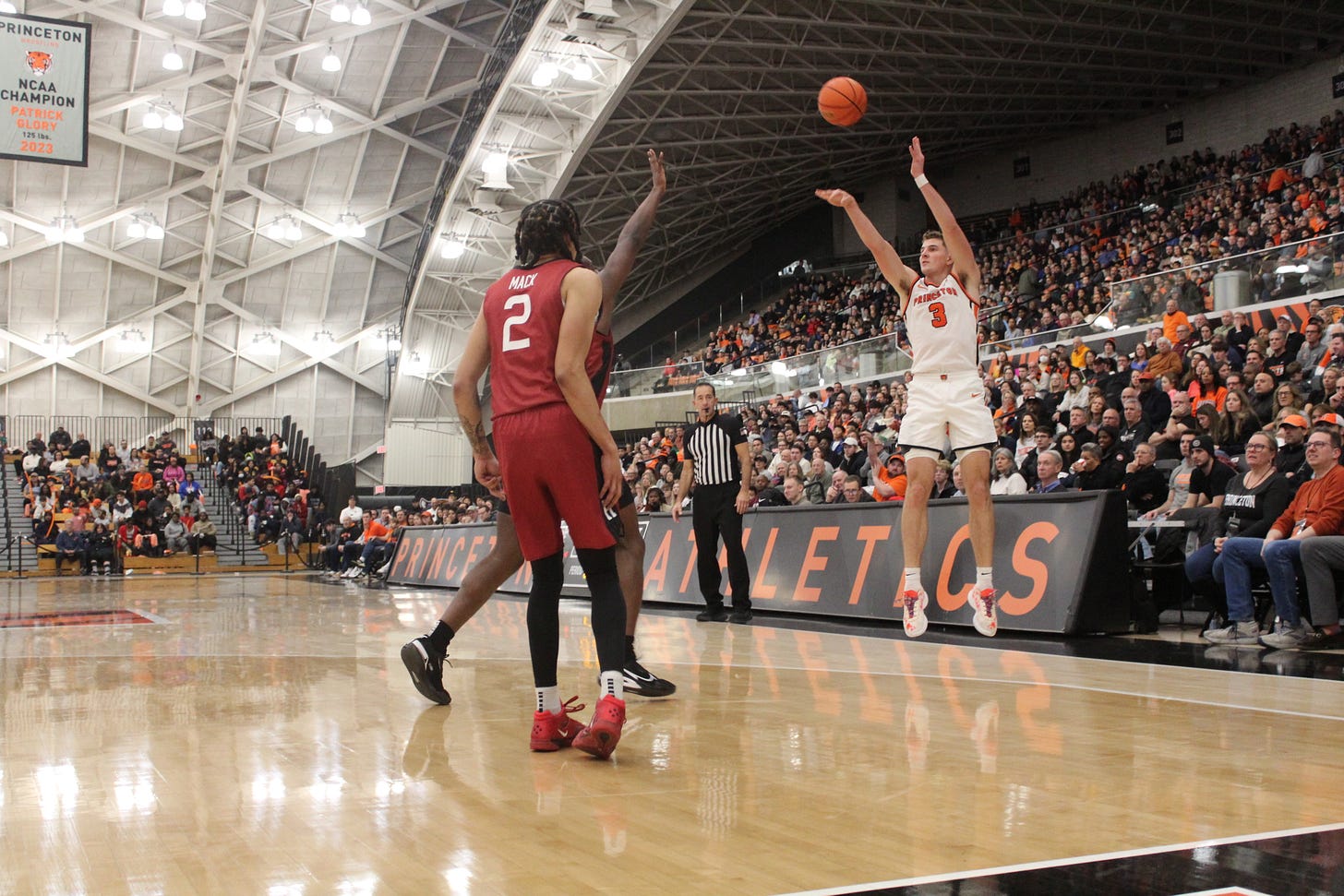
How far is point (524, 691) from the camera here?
5156mm

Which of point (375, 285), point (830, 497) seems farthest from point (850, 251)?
point (830, 497)

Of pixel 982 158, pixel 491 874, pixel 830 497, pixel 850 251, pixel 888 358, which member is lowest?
pixel 491 874

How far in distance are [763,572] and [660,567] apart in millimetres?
1793

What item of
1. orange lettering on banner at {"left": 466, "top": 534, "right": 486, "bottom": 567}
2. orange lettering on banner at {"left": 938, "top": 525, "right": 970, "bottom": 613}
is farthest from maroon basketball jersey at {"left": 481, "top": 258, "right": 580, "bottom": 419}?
orange lettering on banner at {"left": 466, "top": 534, "right": 486, "bottom": 567}

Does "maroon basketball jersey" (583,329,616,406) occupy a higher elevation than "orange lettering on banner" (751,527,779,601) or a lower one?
higher

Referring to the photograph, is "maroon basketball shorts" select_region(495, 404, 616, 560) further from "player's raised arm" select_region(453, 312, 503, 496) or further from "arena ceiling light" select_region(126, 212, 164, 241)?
"arena ceiling light" select_region(126, 212, 164, 241)

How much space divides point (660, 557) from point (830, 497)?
1923 mm

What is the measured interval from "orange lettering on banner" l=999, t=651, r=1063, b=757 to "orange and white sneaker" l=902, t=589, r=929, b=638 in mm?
457

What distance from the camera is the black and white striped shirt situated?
9.03 m

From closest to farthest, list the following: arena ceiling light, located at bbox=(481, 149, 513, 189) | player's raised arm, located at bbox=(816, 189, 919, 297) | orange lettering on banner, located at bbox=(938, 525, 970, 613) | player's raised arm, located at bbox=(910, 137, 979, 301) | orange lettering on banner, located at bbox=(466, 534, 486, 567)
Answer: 1. player's raised arm, located at bbox=(910, 137, 979, 301)
2. player's raised arm, located at bbox=(816, 189, 919, 297)
3. orange lettering on banner, located at bbox=(938, 525, 970, 613)
4. orange lettering on banner, located at bbox=(466, 534, 486, 567)
5. arena ceiling light, located at bbox=(481, 149, 513, 189)

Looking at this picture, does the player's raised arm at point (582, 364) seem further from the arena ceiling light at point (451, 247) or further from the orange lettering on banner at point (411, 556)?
the arena ceiling light at point (451, 247)

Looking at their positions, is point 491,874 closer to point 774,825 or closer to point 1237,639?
point 774,825

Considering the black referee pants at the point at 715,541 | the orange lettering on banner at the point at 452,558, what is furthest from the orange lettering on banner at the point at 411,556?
the black referee pants at the point at 715,541

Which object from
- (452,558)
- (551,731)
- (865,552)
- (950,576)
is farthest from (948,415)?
(452,558)
